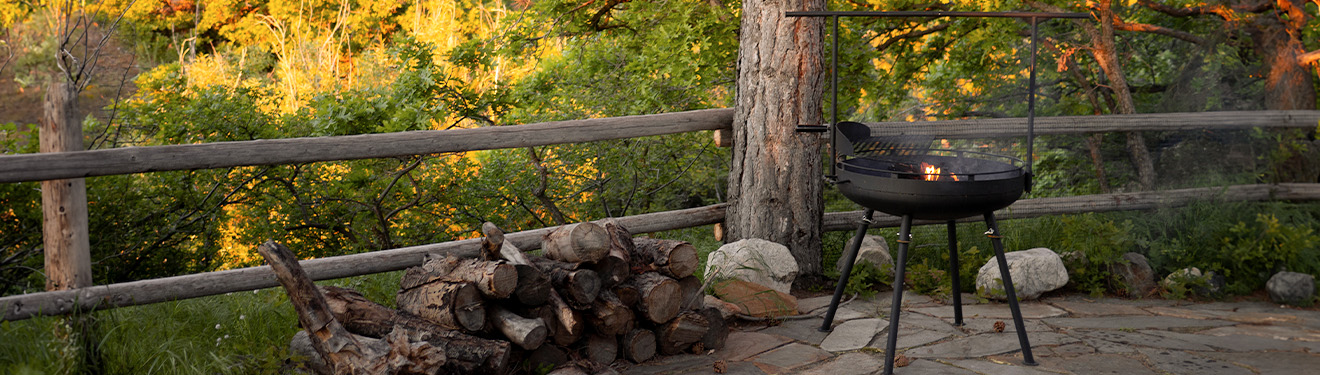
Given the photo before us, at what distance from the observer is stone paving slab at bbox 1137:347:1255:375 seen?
3559mm

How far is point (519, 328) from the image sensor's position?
132 inches

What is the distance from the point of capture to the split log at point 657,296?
12.2ft

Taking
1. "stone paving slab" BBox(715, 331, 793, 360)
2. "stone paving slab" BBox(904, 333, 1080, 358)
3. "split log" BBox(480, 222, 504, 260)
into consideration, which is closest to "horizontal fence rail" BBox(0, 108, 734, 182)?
"split log" BBox(480, 222, 504, 260)

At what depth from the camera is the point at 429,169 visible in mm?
5891

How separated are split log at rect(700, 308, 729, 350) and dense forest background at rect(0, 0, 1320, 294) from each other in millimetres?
2265

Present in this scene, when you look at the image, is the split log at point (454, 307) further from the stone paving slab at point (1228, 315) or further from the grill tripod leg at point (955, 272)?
the stone paving slab at point (1228, 315)

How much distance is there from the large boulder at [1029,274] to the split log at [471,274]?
2725 mm

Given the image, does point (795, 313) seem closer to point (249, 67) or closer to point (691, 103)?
point (691, 103)

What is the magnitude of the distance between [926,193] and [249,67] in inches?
445

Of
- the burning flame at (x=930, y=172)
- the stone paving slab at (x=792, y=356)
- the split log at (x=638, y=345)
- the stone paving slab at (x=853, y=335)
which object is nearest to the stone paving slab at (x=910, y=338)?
the stone paving slab at (x=853, y=335)

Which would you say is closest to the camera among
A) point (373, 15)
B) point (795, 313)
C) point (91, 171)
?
point (91, 171)

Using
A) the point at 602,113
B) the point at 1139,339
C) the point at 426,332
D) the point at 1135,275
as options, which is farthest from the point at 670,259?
the point at 1135,275

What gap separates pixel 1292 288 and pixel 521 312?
4.24 meters

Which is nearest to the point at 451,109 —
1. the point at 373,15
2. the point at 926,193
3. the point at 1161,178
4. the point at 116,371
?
the point at 116,371
